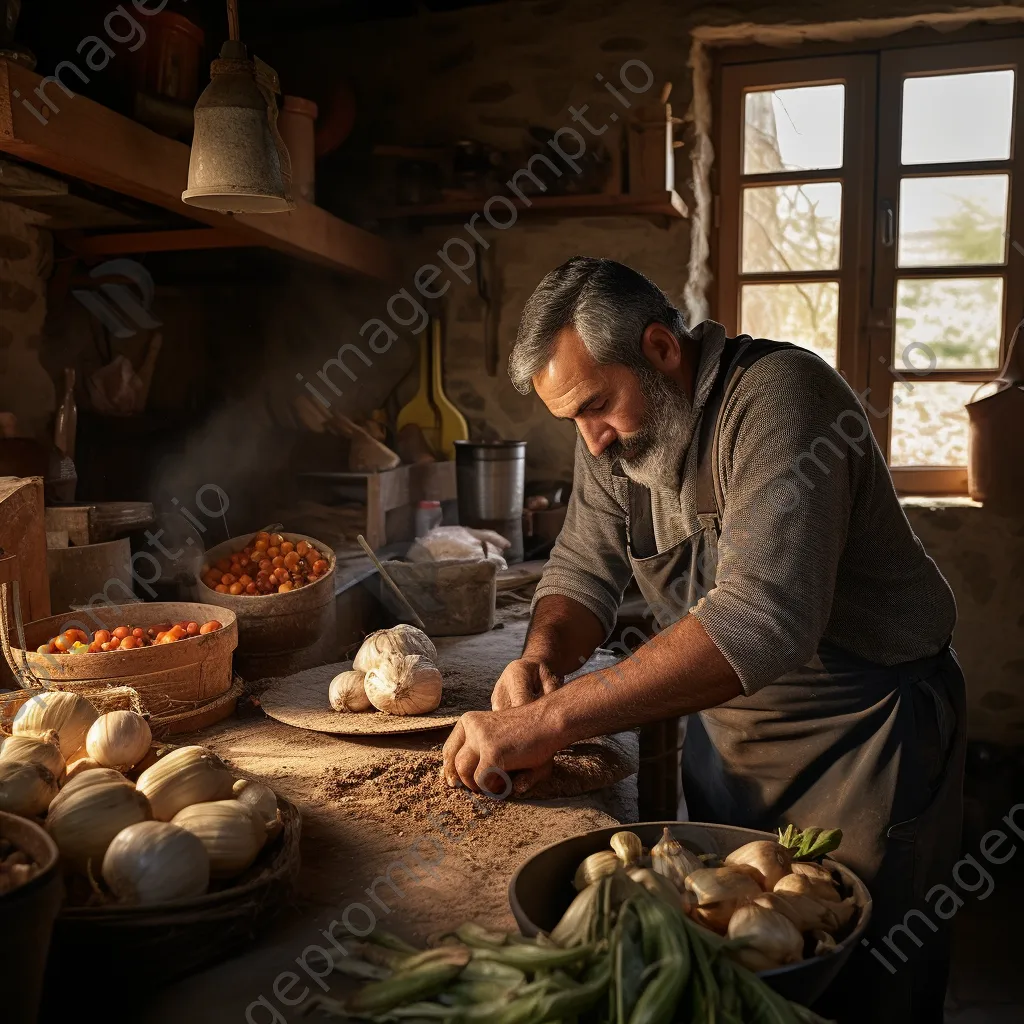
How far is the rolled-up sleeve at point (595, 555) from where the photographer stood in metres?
2.47

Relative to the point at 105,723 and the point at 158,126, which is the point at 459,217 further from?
the point at 105,723

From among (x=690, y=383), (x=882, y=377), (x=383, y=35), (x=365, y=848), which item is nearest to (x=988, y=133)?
(x=882, y=377)

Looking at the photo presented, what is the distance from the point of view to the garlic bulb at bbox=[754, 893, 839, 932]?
1.25 m

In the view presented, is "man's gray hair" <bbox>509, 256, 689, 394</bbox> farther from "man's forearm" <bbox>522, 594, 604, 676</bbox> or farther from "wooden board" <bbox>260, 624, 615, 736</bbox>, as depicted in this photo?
"wooden board" <bbox>260, 624, 615, 736</bbox>

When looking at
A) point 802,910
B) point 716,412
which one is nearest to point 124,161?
point 716,412

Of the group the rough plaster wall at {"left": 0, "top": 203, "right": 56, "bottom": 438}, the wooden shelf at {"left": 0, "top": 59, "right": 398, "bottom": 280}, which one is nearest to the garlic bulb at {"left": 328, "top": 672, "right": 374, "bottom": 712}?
the wooden shelf at {"left": 0, "top": 59, "right": 398, "bottom": 280}

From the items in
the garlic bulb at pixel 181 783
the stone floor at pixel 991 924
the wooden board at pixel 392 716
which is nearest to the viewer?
the garlic bulb at pixel 181 783

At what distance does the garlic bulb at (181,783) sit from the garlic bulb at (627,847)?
2.15ft

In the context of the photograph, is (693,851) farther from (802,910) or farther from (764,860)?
(802,910)

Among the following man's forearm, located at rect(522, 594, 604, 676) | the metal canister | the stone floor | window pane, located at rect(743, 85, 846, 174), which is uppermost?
window pane, located at rect(743, 85, 846, 174)

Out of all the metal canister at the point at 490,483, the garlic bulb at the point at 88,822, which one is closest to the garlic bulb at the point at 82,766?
the garlic bulb at the point at 88,822

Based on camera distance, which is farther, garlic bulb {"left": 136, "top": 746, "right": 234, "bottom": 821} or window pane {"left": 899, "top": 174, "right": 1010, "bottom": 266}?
window pane {"left": 899, "top": 174, "right": 1010, "bottom": 266}

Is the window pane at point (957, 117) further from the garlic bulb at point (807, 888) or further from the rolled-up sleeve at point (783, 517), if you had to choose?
the garlic bulb at point (807, 888)

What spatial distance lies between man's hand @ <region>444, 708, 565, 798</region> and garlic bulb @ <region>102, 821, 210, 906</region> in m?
0.60
